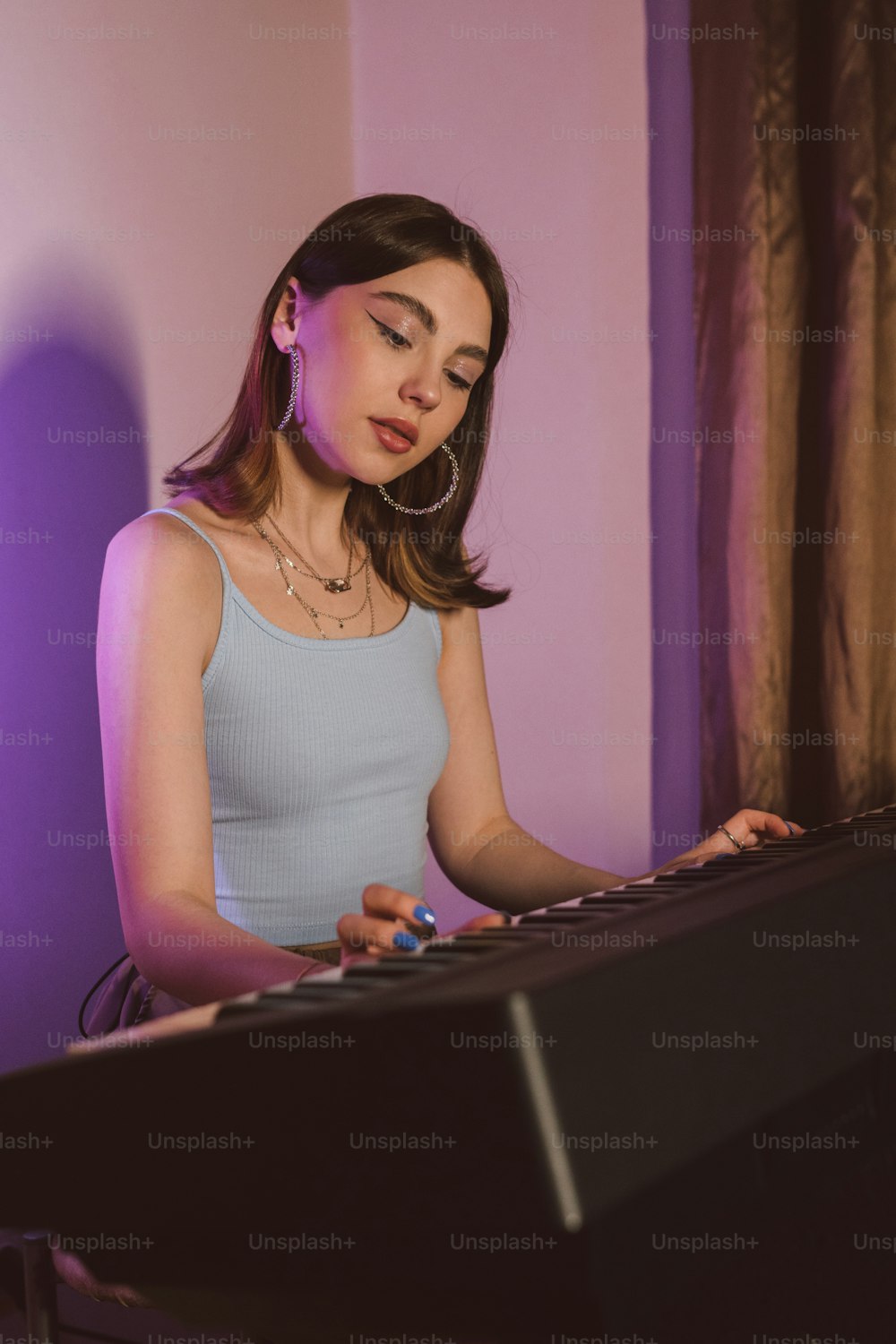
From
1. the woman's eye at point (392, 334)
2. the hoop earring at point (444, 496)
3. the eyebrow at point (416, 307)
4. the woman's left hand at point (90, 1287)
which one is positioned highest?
the eyebrow at point (416, 307)

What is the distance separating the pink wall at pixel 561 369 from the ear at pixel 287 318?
83 centimetres

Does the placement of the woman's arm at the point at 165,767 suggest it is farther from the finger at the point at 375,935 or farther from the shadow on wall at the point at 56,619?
the shadow on wall at the point at 56,619

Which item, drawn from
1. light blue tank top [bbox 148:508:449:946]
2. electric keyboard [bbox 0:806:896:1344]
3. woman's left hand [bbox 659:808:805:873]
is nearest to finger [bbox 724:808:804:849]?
woman's left hand [bbox 659:808:805:873]

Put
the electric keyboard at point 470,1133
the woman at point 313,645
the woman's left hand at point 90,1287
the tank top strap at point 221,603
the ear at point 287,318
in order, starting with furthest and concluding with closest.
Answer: the ear at point 287,318 < the tank top strap at point 221,603 < the woman at point 313,645 < the woman's left hand at point 90,1287 < the electric keyboard at point 470,1133

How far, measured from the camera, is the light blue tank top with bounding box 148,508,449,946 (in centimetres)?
127

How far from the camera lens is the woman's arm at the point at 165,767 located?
38.2 inches

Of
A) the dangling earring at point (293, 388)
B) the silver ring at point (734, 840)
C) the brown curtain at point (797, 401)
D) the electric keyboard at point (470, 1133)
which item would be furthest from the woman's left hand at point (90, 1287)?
the brown curtain at point (797, 401)

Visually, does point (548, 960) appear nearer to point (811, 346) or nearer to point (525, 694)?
point (811, 346)

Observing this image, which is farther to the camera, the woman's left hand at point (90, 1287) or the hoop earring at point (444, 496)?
the hoop earring at point (444, 496)

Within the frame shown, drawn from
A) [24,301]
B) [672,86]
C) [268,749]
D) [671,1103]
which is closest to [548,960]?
[671,1103]

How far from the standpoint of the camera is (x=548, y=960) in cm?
59

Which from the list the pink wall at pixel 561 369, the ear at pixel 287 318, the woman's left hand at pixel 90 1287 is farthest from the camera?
the pink wall at pixel 561 369

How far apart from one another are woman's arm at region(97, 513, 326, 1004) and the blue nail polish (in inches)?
6.7

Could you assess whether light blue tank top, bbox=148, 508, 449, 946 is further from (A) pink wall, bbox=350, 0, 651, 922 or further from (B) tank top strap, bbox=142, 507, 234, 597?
(A) pink wall, bbox=350, 0, 651, 922
